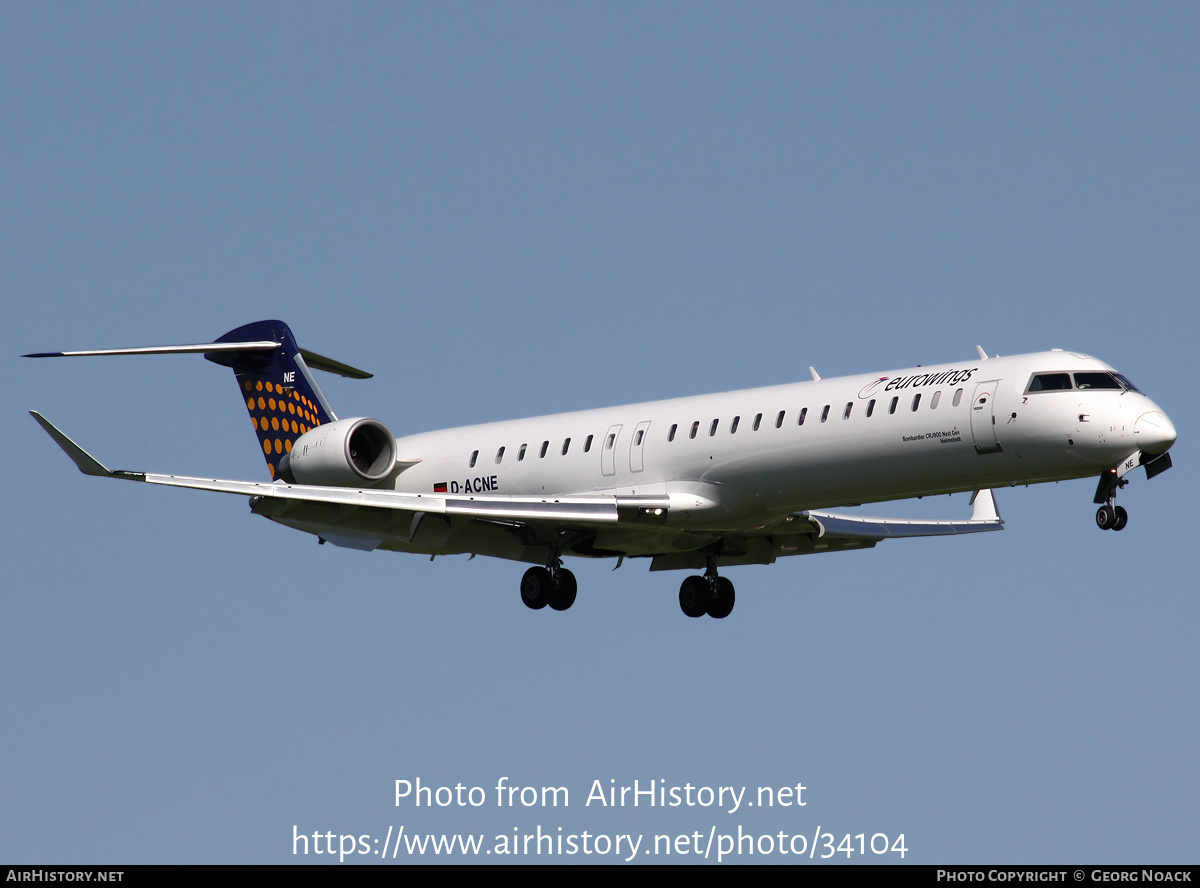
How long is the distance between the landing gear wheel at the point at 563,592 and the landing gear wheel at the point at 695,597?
→ 255 centimetres

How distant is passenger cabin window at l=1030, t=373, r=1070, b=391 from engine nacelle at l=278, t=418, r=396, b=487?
12.1 m

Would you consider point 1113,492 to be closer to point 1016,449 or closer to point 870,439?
point 1016,449

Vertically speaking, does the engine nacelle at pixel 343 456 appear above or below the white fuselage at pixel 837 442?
above

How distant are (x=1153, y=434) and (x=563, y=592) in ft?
34.4

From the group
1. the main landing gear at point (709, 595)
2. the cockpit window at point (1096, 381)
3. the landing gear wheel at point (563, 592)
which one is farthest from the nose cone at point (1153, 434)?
the landing gear wheel at point (563, 592)

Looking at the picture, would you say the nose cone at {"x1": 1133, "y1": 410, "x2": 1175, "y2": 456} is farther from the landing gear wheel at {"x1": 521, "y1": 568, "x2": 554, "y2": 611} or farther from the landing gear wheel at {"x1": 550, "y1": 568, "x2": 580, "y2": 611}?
the landing gear wheel at {"x1": 521, "y1": 568, "x2": 554, "y2": 611}

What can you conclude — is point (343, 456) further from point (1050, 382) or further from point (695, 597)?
point (1050, 382)

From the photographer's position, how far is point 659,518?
2747 cm

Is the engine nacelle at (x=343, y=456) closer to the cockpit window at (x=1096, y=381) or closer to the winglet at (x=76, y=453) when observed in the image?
the winglet at (x=76, y=453)

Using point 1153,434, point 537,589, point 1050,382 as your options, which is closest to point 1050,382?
point 1050,382

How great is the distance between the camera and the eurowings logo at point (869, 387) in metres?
25.8

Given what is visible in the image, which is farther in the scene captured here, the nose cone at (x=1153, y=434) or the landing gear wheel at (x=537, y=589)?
the landing gear wheel at (x=537, y=589)

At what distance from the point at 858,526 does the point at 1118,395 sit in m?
7.74

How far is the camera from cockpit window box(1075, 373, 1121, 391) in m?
24.2
